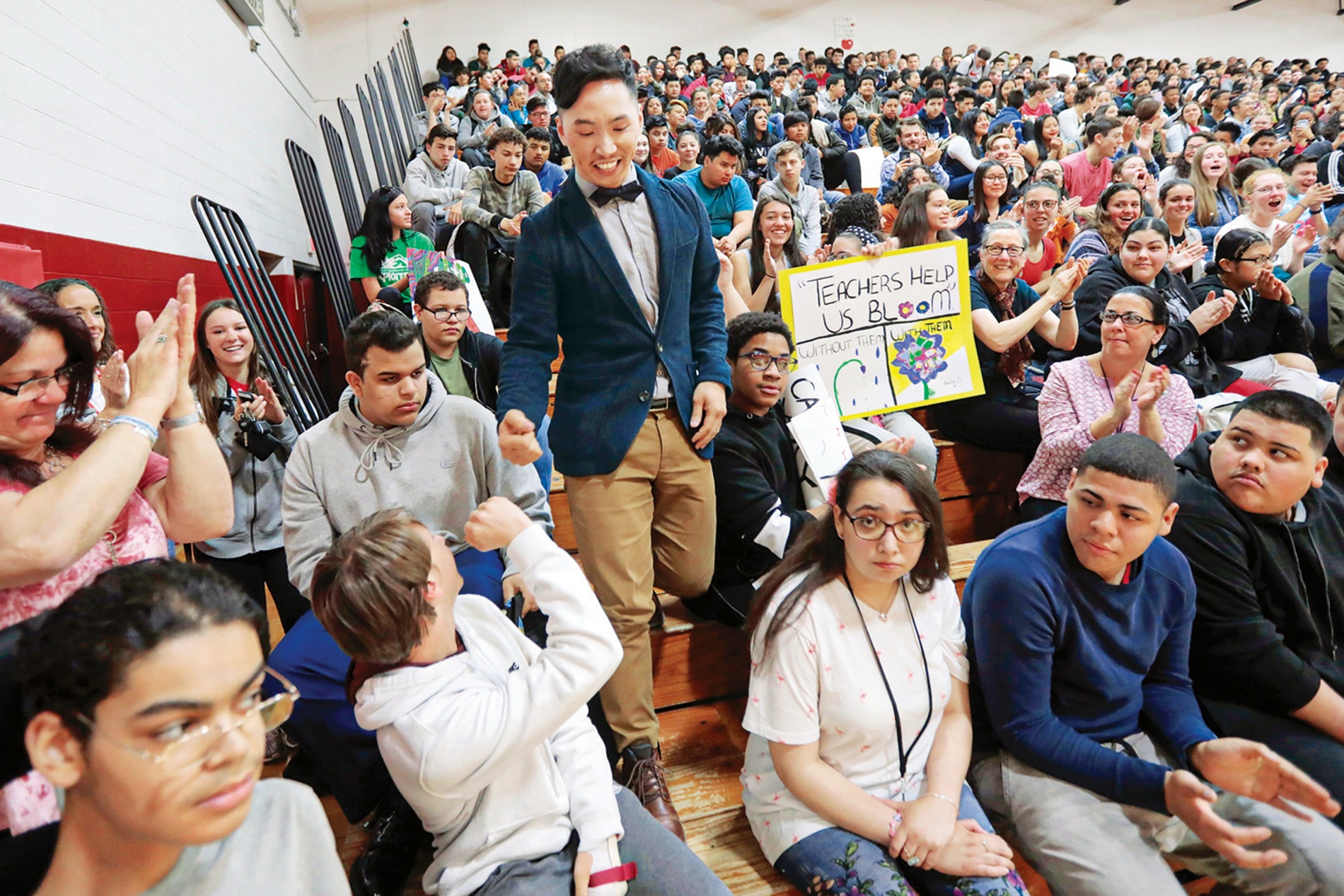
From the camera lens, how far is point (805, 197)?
178 inches

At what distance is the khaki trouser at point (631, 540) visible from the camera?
1.66 metres

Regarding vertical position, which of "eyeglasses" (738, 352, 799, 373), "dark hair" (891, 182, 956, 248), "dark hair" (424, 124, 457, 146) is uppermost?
"dark hair" (424, 124, 457, 146)

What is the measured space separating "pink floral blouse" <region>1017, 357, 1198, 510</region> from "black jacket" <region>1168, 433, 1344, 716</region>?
66cm

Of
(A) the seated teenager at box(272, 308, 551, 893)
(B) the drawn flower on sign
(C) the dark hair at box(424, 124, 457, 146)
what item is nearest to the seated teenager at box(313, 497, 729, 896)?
(A) the seated teenager at box(272, 308, 551, 893)

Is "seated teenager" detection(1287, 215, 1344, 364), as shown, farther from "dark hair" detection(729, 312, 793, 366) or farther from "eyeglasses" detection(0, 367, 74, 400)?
"eyeglasses" detection(0, 367, 74, 400)

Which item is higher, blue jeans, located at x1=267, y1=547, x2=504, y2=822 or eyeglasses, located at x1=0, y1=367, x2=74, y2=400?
eyeglasses, located at x1=0, y1=367, x2=74, y2=400

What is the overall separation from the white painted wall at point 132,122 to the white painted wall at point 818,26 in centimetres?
432

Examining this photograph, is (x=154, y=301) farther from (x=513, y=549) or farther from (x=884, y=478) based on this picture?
(x=884, y=478)

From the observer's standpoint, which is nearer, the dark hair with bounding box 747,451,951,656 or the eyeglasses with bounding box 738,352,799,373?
the dark hair with bounding box 747,451,951,656

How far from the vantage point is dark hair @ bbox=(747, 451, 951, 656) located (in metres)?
1.46

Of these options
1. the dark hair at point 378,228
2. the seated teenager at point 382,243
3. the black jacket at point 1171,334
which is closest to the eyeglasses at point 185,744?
the black jacket at point 1171,334

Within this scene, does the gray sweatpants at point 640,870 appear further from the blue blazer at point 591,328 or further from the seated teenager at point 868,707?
the blue blazer at point 591,328

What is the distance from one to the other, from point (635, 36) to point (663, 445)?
1286 cm

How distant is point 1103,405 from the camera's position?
2.44m
